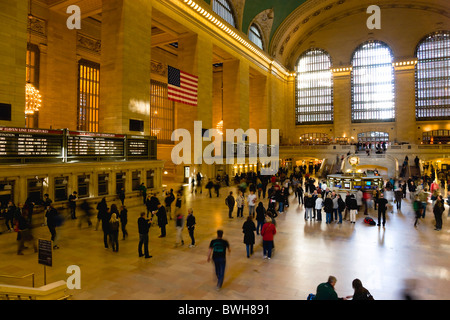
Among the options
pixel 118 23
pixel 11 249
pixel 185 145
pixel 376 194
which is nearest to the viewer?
pixel 11 249

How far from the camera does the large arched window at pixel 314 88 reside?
125 feet

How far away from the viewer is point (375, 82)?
117 feet

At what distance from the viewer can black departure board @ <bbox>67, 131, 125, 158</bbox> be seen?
10.9 metres

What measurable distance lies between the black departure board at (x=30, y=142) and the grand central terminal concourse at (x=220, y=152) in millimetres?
42

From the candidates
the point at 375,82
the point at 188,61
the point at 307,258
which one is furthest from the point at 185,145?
the point at 375,82

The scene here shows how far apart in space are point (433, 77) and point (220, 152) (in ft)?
94.7

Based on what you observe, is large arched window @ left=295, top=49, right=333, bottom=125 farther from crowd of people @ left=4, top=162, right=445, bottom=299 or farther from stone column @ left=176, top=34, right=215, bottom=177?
crowd of people @ left=4, top=162, right=445, bottom=299

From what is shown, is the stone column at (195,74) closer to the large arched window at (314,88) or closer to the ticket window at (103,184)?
the ticket window at (103,184)

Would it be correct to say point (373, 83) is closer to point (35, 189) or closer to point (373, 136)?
point (373, 136)

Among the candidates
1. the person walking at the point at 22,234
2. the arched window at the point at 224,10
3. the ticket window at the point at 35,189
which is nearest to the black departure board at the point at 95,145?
the ticket window at the point at 35,189

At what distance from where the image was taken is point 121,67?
13648mm

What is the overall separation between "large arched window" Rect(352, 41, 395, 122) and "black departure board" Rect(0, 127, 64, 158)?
3545 centimetres

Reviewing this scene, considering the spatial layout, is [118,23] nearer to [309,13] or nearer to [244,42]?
[244,42]
